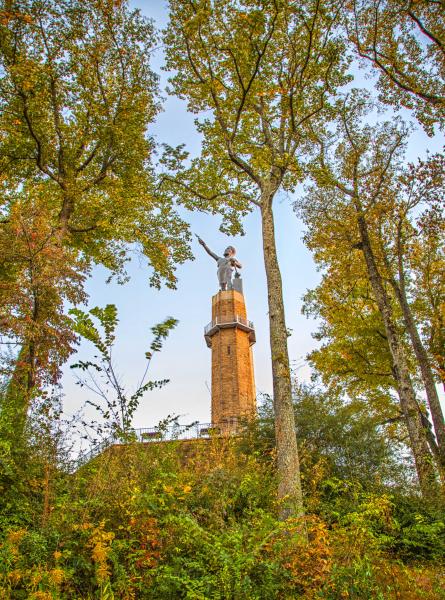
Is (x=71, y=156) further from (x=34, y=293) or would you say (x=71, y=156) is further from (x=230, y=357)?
(x=230, y=357)

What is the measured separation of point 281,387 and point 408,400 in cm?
519

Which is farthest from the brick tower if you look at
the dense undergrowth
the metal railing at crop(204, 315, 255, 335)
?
the dense undergrowth

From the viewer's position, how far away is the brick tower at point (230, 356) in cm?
2613

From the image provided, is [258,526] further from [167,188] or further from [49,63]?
[49,63]

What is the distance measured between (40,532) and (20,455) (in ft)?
7.72

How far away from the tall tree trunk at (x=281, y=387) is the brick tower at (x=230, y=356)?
16.3 meters

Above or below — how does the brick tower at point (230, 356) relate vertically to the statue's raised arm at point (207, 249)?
below

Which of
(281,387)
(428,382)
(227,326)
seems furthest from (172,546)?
(227,326)

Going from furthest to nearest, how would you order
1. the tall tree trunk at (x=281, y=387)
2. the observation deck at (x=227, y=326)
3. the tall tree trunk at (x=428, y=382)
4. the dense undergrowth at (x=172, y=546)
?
the observation deck at (x=227, y=326), the tall tree trunk at (x=428, y=382), the tall tree trunk at (x=281, y=387), the dense undergrowth at (x=172, y=546)

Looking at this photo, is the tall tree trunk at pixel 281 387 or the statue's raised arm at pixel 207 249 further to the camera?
the statue's raised arm at pixel 207 249

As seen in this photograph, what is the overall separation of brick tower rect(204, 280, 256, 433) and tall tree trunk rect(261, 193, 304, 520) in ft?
53.5

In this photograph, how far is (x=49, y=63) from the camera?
11906 millimetres

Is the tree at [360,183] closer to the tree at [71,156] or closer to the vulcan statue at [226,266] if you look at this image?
the tree at [71,156]

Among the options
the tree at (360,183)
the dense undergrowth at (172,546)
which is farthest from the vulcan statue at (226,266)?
the dense undergrowth at (172,546)
